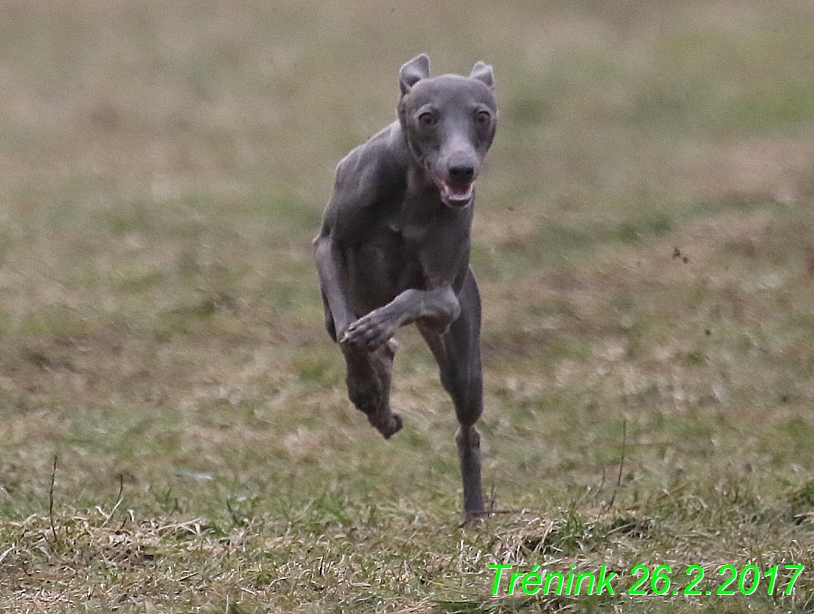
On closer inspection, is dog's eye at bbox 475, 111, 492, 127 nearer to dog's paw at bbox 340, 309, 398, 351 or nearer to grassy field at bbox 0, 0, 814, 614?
dog's paw at bbox 340, 309, 398, 351

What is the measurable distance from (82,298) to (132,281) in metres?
0.43

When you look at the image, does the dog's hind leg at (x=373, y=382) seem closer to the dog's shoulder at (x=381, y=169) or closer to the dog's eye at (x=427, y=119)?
the dog's shoulder at (x=381, y=169)

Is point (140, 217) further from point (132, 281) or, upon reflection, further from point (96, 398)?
point (96, 398)

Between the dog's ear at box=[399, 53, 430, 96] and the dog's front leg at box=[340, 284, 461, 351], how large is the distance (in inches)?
27.7

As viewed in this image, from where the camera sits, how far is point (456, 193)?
5.48 meters

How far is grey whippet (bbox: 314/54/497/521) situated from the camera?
560cm

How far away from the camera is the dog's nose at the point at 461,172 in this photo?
17.8ft

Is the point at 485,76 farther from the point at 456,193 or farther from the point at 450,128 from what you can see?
the point at 456,193

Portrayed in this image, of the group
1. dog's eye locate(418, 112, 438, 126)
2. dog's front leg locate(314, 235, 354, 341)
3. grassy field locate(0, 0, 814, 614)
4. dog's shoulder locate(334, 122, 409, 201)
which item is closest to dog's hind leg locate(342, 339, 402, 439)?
dog's front leg locate(314, 235, 354, 341)

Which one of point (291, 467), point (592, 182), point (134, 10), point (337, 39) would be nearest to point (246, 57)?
point (337, 39)

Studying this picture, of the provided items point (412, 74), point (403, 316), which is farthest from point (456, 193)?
point (412, 74)

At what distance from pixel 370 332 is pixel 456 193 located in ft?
1.76

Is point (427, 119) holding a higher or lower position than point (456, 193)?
higher

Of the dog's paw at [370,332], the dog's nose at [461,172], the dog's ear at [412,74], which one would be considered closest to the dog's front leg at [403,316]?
the dog's paw at [370,332]
